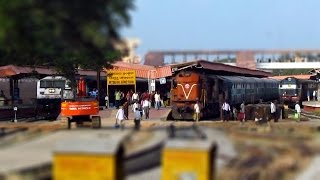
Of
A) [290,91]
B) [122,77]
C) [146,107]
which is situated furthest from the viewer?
[290,91]

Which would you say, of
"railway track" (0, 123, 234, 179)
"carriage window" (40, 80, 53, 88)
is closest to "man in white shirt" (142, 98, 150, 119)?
"carriage window" (40, 80, 53, 88)

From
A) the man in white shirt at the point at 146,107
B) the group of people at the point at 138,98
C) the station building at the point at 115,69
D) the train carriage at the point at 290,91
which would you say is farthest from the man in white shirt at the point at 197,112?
the train carriage at the point at 290,91

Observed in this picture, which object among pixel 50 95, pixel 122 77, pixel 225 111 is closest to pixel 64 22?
pixel 225 111

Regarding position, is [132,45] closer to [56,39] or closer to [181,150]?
[56,39]

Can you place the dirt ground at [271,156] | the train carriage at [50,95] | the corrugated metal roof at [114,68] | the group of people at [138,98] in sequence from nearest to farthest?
the dirt ground at [271,156]
the corrugated metal roof at [114,68]
the group of people at [138,98]
the train carriage at [50,95]

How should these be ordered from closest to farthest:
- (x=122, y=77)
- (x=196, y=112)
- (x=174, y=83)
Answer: (x=196, y=112) → (x=174, y=83) → (x=122, y=77)

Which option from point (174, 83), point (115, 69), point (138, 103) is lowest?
point (138, 103)

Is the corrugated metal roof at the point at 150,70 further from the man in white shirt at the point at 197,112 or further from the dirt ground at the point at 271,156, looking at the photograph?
the dirt ground at the point at 271,156

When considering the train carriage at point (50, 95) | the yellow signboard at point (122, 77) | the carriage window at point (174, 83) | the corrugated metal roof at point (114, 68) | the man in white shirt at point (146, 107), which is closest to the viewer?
the man in white shirt at point (146, 107)

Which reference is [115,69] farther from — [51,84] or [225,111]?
[225,111]

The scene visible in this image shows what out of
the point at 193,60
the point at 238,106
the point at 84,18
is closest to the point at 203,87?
the point at 193,60

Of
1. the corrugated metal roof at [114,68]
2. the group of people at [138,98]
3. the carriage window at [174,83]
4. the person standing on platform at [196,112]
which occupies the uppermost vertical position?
the corrugated metal roof at [114,68]

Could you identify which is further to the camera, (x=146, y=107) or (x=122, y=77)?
(x=122, y=77)

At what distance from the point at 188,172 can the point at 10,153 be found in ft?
14.5
